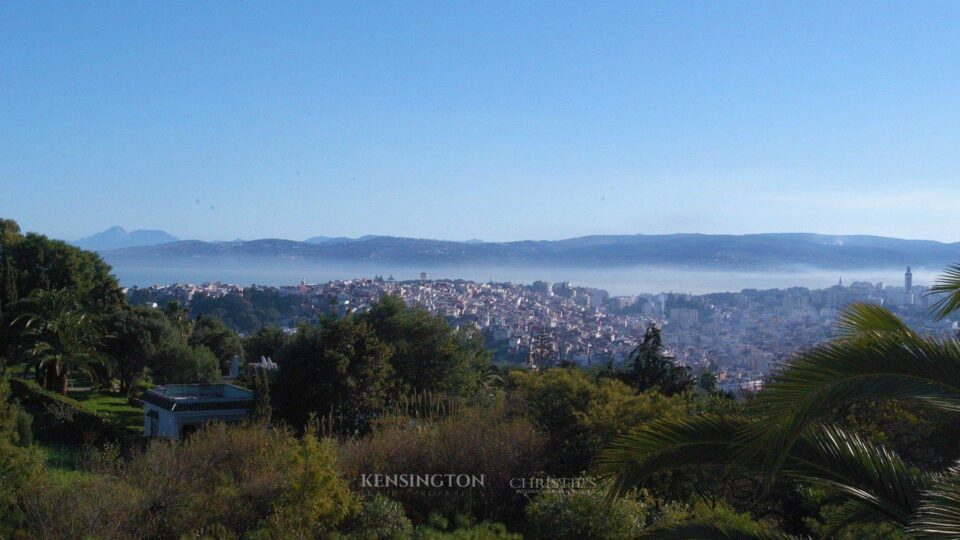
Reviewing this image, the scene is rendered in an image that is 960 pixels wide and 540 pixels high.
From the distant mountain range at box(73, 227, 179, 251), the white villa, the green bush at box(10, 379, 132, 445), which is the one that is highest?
the distant mountain range at box(73, 227, 179, 251)

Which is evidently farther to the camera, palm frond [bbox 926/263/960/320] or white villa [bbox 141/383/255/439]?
white villa [bbox 141/383/255/439]

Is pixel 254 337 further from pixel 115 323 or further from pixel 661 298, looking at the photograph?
pixel 661 298

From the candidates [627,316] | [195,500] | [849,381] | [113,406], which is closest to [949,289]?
[849,381]

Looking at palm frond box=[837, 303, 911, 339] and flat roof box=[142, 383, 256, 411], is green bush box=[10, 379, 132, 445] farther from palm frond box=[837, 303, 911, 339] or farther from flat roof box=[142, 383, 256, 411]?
palm frond box=[837, 303, 911, 339]

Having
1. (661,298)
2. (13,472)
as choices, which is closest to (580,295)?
(661,298)

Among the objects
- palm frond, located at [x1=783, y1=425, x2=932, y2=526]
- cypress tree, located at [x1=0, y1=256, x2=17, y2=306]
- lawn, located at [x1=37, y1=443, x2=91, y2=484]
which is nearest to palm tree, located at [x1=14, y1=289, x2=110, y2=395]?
cypress tree, located at [x1=0, y1=256, x2=17, y2=306]

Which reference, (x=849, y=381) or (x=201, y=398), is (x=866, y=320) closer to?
(x=849, y=381)
